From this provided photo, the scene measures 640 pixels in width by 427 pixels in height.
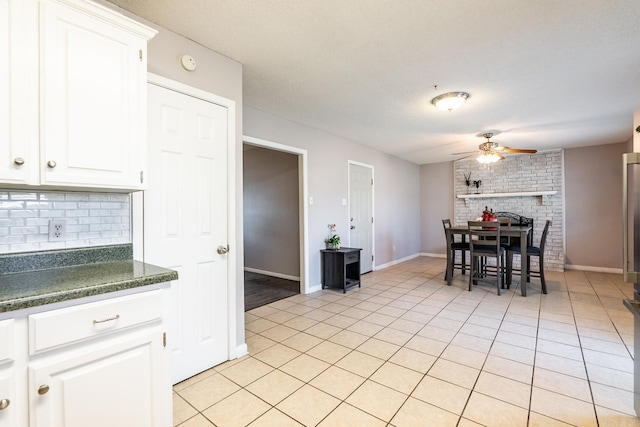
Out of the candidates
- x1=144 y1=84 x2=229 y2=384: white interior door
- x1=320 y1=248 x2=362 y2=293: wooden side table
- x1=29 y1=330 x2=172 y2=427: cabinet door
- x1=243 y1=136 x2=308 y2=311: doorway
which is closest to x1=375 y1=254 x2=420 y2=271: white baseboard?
x1=320 y1=248 x2=362 y2=293: wooden side table

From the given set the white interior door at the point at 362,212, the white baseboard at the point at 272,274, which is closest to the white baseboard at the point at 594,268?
the white interior door at the point at 362,212

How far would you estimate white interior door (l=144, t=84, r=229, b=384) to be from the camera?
1975mm

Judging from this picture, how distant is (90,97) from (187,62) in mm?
858

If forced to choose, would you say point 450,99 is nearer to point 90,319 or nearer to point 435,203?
point 90,319

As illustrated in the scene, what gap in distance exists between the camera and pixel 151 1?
70.0 inches

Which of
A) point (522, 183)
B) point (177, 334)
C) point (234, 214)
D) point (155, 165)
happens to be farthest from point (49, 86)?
point (522, 183)

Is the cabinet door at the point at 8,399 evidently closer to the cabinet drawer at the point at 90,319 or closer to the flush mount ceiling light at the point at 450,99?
the cabinet drawer at the point at 90,319

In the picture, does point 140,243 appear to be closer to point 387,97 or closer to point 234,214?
point 234,214

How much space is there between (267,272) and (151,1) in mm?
4391

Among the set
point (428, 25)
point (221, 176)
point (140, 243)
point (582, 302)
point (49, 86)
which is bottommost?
point (582, 302)

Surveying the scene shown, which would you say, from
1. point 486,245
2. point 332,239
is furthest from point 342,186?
point 486,245

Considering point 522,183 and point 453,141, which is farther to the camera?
point 522,183

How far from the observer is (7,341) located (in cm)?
100

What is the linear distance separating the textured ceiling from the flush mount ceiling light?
0.09 meters
